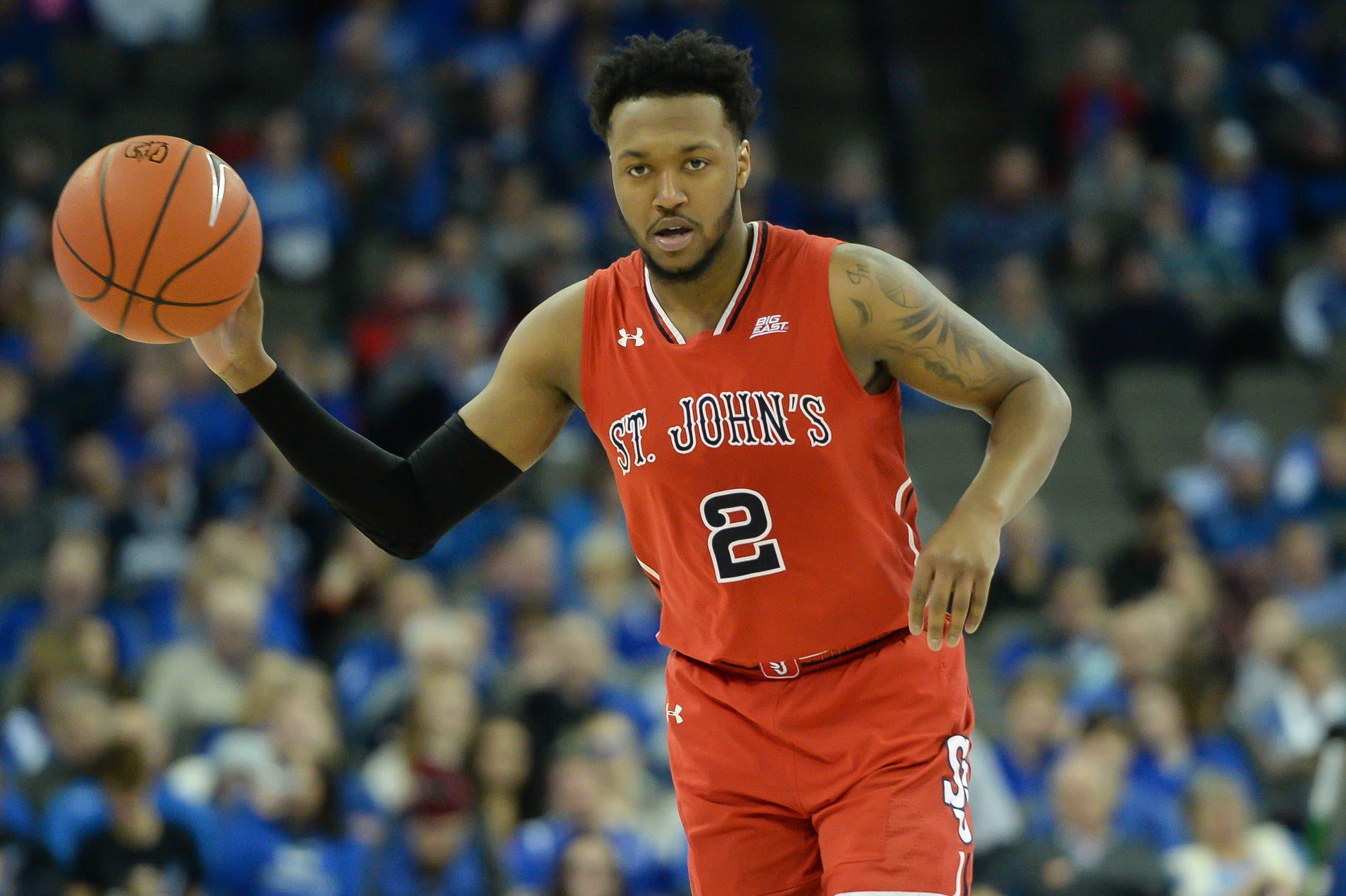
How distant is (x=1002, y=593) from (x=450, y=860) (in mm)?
4658

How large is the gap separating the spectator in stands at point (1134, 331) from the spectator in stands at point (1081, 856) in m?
5.64

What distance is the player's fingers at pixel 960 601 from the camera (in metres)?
3.67

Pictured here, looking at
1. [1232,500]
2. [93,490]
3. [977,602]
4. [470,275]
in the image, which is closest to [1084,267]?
[1232,500]

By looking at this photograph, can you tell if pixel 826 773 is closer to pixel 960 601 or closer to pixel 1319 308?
pixel 960 601

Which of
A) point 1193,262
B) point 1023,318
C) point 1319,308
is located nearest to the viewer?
point 1023,318

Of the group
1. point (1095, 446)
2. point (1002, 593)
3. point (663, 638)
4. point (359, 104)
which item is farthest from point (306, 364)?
point (663, 638)

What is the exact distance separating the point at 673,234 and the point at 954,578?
42.3 inches

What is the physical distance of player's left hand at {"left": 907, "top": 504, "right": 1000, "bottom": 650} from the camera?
367 cm

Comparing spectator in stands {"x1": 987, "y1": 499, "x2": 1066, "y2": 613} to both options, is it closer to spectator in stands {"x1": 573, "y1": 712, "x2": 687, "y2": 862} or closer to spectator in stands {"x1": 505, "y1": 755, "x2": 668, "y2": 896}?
spectator in stands {"x1": 573, "y1": 712, "x2": 687, "y2": 862}

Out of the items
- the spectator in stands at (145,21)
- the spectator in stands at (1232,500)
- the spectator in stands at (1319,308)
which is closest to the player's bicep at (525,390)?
the spectator in stands at (1232,500)

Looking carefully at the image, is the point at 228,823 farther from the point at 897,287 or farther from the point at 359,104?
the point at 359,104

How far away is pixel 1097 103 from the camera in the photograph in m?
14.8

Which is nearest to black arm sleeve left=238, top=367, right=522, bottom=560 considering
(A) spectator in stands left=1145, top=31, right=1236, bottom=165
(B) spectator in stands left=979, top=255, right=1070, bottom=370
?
(B) spectator in stands left=979, top=255, right=1070, bottom=370

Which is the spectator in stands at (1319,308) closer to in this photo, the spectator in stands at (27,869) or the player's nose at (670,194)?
the spectator in stands at (27,869)
